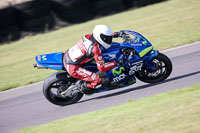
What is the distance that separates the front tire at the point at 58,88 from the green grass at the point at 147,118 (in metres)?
1.24

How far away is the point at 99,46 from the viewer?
6430mm

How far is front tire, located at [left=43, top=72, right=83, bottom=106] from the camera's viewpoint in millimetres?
6555

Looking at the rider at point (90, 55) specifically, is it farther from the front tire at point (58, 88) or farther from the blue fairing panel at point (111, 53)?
the front tire at point (58, 88)

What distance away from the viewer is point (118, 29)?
14.2 meters

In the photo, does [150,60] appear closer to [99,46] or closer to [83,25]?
[99,46]

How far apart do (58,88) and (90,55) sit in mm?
1076

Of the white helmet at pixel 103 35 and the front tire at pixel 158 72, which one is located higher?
the white helmet at pixel 103 35

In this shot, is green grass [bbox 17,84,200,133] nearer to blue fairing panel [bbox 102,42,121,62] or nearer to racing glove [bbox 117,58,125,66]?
racing glove [bbox 117,58,125,66]

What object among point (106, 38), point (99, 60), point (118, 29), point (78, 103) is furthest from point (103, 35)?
point (118, 29)

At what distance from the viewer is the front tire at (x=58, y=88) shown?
6.55 metres

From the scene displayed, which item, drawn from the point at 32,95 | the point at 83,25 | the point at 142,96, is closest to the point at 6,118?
the point at 32,95

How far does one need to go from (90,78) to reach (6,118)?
6.96 ft

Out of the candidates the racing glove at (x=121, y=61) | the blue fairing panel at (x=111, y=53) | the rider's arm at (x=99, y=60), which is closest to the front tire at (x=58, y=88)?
the rider's arm at (x=99, y=60)

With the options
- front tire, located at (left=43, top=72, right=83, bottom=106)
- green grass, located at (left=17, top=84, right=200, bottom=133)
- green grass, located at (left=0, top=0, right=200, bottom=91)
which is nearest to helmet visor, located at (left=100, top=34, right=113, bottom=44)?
front tire, located at (left=43, top=72, right=83, bottom=106)
